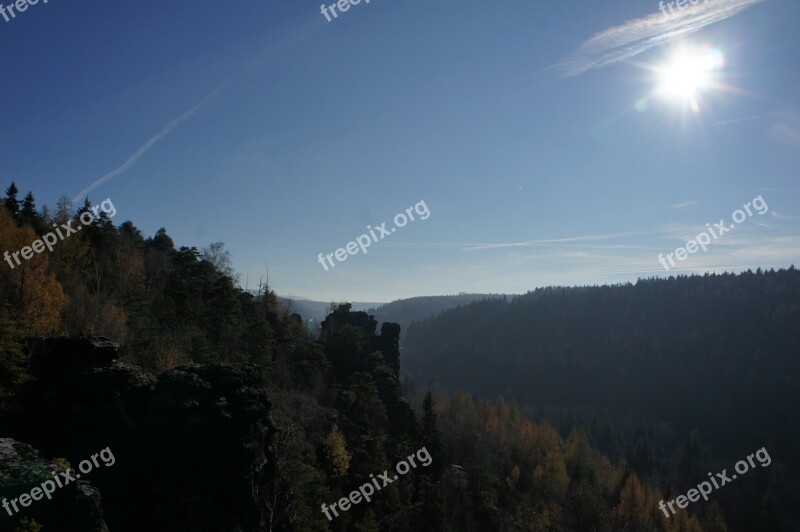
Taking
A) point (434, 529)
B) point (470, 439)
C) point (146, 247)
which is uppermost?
point (146, 247)

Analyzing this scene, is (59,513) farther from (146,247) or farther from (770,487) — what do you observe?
(770,487)

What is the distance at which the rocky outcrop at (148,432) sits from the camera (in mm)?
23375

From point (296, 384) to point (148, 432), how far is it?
34.0 m

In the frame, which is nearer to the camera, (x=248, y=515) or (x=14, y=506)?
(x=14, y=506)

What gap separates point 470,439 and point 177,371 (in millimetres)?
68310

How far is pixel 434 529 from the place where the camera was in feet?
163

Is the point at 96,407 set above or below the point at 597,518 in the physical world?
above

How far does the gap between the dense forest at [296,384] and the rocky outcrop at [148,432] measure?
0.35 metres

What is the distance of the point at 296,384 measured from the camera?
190ft

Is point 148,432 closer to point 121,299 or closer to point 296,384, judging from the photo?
point 121,299

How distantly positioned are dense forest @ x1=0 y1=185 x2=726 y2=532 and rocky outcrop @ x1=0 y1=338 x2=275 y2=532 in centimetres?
35

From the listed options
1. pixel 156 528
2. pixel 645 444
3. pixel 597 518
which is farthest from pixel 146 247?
pixel 645 444

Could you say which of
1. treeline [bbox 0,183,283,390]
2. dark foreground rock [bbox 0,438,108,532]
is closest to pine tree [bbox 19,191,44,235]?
treeline [bbox 0,183,283,390]

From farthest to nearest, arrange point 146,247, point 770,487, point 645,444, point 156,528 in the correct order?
1. point 645,444
2. point 770,487
3. point 146,247
4. point 156,528
